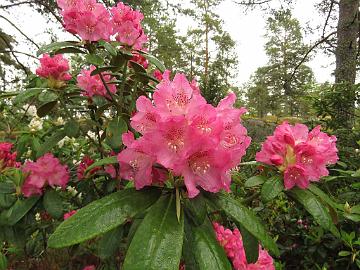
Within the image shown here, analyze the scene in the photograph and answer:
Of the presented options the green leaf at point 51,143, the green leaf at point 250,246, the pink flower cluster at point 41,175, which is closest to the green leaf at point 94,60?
the green leaf at point 51,143

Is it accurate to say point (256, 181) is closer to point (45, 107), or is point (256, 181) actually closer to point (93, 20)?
point (93, 20)

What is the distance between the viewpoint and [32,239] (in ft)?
9.30

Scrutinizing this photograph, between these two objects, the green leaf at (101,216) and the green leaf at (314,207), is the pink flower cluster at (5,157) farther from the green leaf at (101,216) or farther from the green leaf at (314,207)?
the green leaf at (314,207)

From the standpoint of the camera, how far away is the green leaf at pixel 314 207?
103 cm

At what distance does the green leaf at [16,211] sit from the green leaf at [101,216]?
786 mm

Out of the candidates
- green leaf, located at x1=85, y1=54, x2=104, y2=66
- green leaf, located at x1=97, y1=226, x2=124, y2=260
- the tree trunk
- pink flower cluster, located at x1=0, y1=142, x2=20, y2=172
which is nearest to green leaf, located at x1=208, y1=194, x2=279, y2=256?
green leaf, located at x1=97, y1=226, x2=124, y2=260

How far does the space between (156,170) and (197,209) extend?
16cm

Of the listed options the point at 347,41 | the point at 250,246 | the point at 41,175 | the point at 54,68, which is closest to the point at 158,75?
the point at 54,68

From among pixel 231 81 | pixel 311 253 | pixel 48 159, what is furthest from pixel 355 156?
pixel 231 81

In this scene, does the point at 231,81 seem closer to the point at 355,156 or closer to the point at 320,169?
the point at 355,156

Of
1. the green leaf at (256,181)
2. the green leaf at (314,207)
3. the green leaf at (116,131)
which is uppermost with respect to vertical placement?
the green leaf at (116,131)

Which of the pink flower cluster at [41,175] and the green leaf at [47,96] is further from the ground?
the green leaf at [47,96]

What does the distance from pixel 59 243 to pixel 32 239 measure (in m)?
2.37

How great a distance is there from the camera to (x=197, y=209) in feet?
2.80
